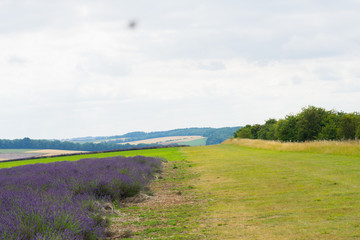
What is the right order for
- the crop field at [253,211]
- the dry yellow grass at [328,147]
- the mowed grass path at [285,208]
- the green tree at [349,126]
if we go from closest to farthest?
1. the mowed grass path at [285,208]
2. the crop field at [253,211]
3. the dry yellow grass at [328,147]
4. the green tree at [349,126]

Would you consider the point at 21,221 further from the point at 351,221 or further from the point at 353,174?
the point at 353,174

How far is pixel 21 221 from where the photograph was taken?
5008 millimetres

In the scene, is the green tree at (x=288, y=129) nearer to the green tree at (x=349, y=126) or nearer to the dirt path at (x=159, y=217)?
the green tree at (x=349, y=126)

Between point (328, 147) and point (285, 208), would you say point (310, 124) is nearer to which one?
point (328, 147)

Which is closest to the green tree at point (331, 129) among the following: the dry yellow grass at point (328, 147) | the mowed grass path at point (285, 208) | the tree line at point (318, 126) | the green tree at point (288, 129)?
the tree line at point (318, 126)

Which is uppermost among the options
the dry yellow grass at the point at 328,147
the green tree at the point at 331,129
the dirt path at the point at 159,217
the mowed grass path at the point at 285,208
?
the green tree at the point at 331,129

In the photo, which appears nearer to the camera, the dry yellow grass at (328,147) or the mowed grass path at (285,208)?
the mowed grass path at (285,208)

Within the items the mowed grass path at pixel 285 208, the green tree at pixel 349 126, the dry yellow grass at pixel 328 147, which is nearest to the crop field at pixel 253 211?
the mowed grass path at pixel 285 208

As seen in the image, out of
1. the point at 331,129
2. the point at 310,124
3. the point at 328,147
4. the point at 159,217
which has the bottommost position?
the point at 159,217

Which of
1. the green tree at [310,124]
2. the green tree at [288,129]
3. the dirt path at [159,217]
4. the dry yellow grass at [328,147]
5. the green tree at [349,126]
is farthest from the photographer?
the green tree at [288,129]

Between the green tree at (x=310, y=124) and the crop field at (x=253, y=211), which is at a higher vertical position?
the green tree at (x=310, y=124)

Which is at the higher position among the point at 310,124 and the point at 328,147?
the point at 310,124

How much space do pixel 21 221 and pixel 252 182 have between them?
32.7 feet

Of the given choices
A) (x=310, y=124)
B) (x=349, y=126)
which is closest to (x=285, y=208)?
(x=349, y=126)
